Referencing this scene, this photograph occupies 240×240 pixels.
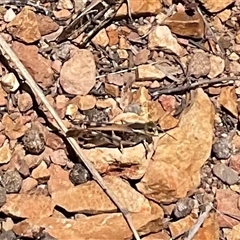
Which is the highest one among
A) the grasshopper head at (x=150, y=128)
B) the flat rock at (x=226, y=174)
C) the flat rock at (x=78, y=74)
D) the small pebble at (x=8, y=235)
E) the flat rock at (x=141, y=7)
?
the flat rock at (x=141, y=7)

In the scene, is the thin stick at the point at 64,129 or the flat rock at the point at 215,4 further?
the flat rock at the point at 215,4

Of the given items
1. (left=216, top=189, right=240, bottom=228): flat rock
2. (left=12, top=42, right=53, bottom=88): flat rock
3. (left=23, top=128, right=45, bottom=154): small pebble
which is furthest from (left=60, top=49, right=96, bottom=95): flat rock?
(left=216, top=189, right=240, bottom=228): flat rock

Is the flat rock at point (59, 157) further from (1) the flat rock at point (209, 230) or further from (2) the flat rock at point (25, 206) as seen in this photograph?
(1) the flat rock at point (209, 230)

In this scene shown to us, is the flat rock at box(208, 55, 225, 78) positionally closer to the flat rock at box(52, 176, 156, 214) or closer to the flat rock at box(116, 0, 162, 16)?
the flat rock at box(116, 0, 162, 16)

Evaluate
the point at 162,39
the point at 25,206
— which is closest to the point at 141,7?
the point at 162,39

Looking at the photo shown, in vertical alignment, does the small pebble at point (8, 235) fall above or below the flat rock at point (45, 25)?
below

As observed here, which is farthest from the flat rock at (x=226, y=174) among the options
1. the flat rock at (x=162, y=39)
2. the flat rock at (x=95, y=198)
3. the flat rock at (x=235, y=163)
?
the flat rock at (x=162, y=39)
